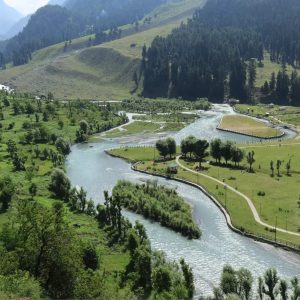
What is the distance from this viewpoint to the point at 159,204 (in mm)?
119125

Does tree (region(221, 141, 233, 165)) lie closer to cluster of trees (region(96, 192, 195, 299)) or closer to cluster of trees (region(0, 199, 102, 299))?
cluster of trees (region(96, 192, 195, 299))

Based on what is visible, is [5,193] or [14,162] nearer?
[5,193]

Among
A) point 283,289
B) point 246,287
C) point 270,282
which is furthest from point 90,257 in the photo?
point 283,289

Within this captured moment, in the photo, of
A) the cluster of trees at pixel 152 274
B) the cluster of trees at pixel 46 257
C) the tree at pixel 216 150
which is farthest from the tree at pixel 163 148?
the cluster of trees at pixel 46 257

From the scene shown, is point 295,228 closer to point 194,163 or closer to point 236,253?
point 236,253

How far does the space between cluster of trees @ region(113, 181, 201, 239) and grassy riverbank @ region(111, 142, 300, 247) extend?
35.6 feet

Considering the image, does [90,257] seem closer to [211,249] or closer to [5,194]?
[211,249]

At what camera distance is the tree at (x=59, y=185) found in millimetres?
129000

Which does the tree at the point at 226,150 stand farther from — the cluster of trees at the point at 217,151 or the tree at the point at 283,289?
the tree at the point at 283,289

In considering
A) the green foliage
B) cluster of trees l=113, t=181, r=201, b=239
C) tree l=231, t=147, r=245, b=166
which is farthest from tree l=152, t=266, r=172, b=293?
tree l=231, t=147, r=245, b=166

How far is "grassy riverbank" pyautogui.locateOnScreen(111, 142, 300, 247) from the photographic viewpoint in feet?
352

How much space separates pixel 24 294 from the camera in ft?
161

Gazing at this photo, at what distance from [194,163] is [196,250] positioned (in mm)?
72647

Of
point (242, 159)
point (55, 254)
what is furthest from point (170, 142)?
point (55, 254)
